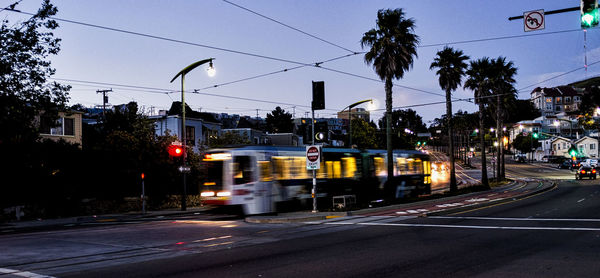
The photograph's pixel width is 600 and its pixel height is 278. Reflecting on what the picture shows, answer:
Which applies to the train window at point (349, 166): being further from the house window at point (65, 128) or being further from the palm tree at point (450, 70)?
the house window at point (65, 128)

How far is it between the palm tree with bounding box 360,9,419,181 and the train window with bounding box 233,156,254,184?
1206cm

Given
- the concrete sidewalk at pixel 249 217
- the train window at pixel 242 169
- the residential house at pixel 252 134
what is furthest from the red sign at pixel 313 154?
the residential house at pixel 252 134

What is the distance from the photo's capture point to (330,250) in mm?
11797

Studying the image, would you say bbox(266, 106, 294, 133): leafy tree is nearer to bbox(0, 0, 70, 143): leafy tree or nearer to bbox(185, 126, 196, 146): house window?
bbox(185, 126, 196, 146): house window

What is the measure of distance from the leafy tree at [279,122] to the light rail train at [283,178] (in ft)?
265

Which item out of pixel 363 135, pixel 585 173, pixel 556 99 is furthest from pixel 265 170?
pixel 556 99

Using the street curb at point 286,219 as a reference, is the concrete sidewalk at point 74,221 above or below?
below

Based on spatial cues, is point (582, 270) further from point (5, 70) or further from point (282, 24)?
point (5, 70)

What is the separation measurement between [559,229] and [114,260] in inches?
507

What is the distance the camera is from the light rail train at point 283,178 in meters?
21.5

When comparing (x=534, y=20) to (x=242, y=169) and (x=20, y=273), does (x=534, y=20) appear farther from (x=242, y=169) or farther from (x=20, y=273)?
(x=20, y=273)

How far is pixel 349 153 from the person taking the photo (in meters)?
28.2

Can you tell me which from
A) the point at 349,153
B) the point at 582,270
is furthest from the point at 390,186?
the point at 582,270

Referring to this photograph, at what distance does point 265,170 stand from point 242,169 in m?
1.09
